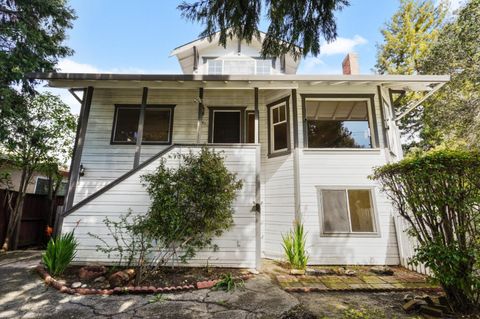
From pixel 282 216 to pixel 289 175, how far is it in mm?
1219

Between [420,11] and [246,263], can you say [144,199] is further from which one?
[420,11]

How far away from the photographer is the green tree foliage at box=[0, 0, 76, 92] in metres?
7.87

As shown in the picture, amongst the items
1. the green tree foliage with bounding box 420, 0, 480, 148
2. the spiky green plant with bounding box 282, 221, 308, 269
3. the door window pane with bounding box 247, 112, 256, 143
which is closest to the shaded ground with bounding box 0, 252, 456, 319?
the spiky green plant with bounding box 282, 221, 308, 269

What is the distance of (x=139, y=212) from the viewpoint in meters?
5.43

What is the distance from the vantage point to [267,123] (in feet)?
25.3

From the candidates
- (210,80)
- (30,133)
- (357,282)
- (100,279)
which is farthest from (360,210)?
(30,133)

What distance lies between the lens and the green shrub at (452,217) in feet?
10.3

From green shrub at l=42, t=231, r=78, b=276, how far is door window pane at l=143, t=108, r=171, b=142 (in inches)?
144

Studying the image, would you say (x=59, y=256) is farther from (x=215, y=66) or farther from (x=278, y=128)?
(x=215, y=66)

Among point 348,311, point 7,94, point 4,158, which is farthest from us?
point 4,158

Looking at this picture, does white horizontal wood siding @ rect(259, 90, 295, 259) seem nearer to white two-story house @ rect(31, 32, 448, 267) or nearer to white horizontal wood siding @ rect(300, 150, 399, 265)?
white two-story house @ rect(31, 32, 448, 267)

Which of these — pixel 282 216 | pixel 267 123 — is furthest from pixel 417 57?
pixel 282 216

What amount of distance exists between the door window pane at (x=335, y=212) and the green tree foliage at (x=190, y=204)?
2.72 metres

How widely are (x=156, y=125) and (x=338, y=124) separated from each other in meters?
5.98
